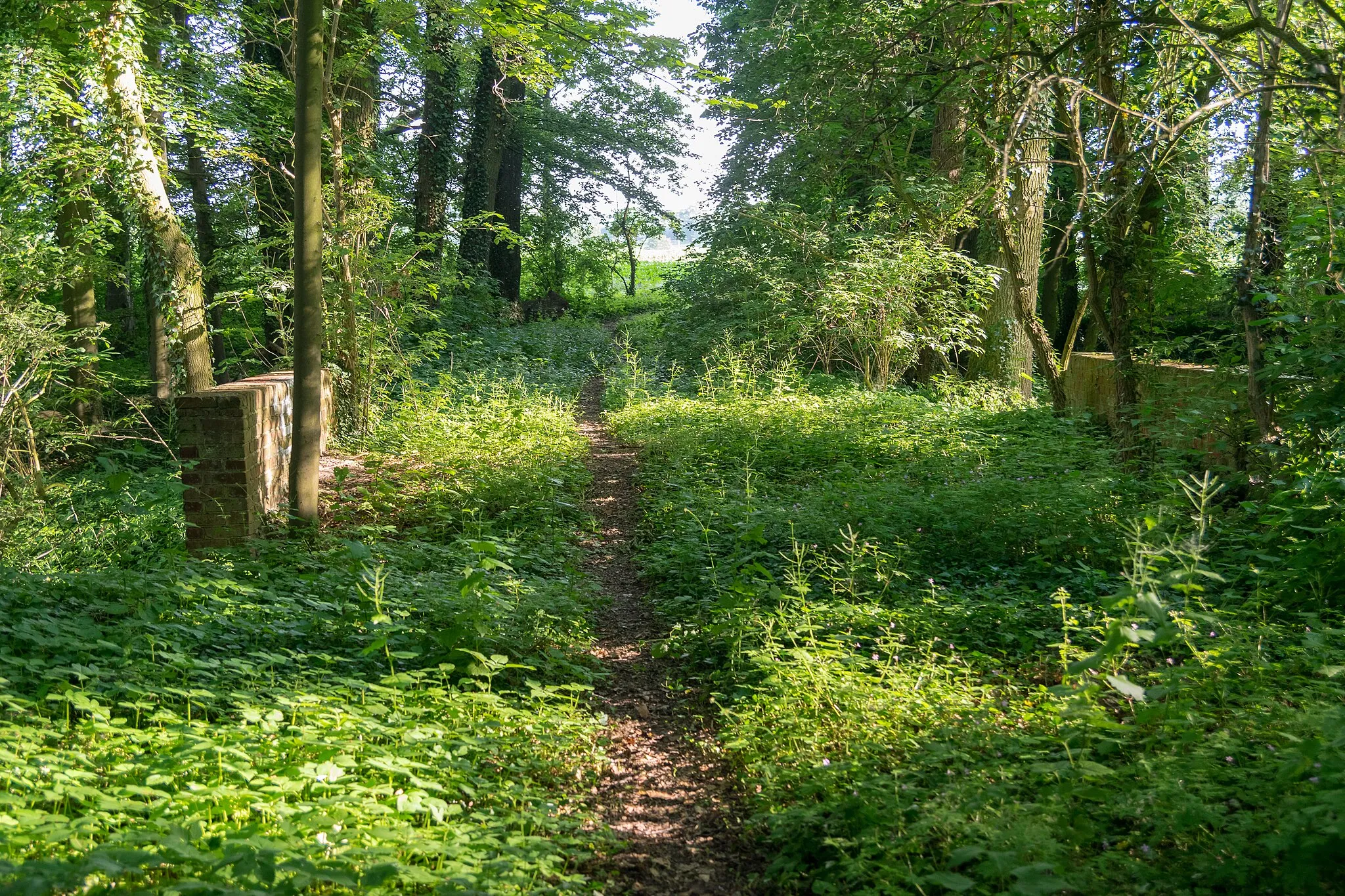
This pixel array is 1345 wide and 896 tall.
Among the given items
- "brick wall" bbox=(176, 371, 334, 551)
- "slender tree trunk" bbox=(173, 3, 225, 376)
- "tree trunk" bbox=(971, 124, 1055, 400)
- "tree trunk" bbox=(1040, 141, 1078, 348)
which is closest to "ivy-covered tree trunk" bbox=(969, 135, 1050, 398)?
Result: "tree trunk" bbox=(971, 124, 1055, 400)

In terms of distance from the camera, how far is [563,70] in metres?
8.80

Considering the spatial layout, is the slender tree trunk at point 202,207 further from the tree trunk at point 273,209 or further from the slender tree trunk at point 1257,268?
the slender tree trunk at point 1257,268

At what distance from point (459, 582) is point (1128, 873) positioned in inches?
152

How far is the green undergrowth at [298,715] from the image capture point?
246 cm

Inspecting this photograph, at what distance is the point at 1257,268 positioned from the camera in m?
6.39

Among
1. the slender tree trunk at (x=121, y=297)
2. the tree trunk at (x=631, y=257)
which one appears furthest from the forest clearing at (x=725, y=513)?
the tree trunk at (x=631, y=257)

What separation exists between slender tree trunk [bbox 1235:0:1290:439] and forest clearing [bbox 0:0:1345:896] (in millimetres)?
41

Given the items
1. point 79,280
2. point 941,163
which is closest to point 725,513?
point 79,280

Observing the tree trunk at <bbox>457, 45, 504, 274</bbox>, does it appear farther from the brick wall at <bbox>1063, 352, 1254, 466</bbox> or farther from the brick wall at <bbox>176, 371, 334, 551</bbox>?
the brick wall at <bbox>1063, 352, 1254, 466</bbox>

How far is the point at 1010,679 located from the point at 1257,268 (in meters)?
4.25

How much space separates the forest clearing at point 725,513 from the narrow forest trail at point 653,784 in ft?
0.08

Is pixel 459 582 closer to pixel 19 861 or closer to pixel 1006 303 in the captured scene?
pixel 19 861

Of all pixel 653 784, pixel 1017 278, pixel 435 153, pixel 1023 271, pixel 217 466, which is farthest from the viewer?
pixel 435 153

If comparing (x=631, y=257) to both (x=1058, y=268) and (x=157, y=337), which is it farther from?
(x=157, y=337)
